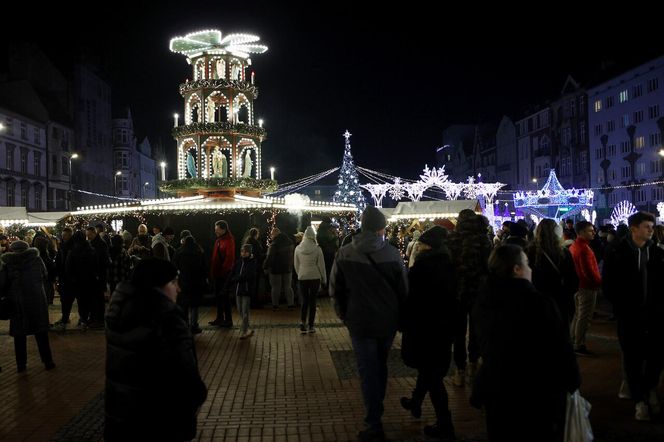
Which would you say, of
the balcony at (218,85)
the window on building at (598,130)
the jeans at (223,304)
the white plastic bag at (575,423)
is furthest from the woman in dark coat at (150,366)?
the window on building at (598,130)

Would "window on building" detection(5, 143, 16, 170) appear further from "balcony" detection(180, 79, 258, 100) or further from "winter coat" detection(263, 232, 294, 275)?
"winter coat" detection(263, 232, 294, 275)

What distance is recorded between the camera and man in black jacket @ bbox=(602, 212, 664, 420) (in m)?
6.29

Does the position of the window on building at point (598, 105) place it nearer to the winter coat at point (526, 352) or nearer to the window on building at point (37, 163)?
the window on building at point (37, 163)

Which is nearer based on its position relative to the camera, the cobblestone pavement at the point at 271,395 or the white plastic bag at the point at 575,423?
the white plastic bag at the point at 575,423

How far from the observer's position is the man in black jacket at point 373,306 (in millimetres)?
5711

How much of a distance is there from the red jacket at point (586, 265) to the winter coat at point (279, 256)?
23.3 feet

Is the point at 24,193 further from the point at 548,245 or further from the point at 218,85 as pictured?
the point at 548,245

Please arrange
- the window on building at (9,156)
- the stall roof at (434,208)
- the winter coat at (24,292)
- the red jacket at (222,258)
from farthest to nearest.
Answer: the window on building at (9,156) < the stall roof at (434,208) < the red jacket at (222,258) < the winter coat at (24,292)

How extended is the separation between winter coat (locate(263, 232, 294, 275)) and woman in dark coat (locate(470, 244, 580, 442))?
1103 cm

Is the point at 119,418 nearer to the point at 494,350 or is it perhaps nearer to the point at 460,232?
the point at 494,350

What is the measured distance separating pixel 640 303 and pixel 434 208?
23194 millimetres

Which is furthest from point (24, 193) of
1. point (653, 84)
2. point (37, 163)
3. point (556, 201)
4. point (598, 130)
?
point (598, 130)

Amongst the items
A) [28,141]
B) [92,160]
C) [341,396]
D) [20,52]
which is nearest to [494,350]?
[341,396]

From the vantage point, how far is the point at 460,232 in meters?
7.04
